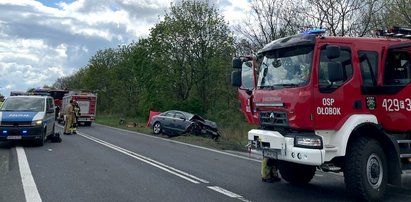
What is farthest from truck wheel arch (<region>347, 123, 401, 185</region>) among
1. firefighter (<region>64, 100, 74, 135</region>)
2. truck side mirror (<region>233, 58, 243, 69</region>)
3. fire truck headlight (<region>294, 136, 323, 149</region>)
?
firefighter (<region>64, 100, 74, 135</region>)

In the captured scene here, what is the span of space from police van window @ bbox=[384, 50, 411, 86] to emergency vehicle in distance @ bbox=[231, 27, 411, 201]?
0.02 metres

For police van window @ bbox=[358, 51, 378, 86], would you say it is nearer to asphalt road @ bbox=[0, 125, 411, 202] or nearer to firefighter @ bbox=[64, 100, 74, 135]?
asphalt road @ bbox=[0, 125, 411, 202]

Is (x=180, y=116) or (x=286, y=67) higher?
(x=286, y=67)

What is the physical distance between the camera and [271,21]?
37438 mm

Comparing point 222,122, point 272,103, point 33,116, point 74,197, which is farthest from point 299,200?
point 222,122

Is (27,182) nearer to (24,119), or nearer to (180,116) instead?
(24,119)

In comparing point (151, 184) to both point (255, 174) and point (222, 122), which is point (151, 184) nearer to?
point (255, 174)

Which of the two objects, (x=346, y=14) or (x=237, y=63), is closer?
(x=237, y=63)

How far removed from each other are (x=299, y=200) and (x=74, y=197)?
384cm

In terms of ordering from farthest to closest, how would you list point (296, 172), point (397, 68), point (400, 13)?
1. point (400, 13)
2. point (296, 172)
3. point (397, 68)

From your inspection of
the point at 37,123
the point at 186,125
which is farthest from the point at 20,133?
the point at 186,125

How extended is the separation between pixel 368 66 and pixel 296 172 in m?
2.71

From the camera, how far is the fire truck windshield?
7.54 m

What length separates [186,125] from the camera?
24.1 m
